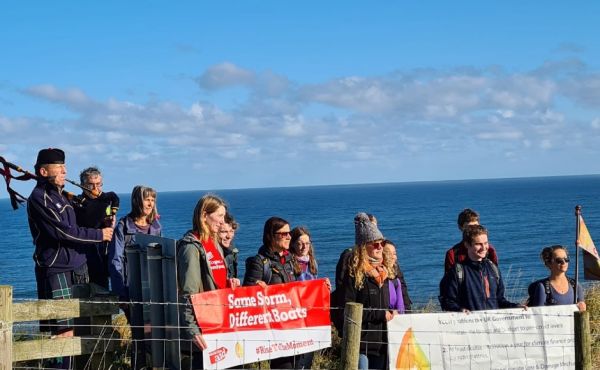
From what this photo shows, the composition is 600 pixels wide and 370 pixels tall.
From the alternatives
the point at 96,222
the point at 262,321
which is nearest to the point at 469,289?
the point at 262,321

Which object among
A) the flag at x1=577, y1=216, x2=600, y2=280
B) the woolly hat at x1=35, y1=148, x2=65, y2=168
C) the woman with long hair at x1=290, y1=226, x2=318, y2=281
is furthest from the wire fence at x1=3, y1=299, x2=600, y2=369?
the woolly hat at x1=35, y1=148, x2=65, y2=168

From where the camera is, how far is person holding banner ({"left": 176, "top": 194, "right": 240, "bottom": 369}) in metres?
6.47

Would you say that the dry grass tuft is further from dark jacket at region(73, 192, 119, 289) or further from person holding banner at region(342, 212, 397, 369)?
dark jacket at region(73, 192, 119, 289)

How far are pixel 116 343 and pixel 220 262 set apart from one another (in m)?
1.50

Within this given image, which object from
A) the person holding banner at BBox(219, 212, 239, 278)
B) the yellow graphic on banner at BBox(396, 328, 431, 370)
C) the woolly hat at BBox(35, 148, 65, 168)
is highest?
the woolly hat at BBox(35, 148, 65, 168)

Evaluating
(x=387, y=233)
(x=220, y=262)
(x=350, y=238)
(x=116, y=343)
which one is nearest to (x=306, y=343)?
(x=220, y=262)

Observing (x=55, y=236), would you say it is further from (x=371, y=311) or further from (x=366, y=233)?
(x=371, y=311)

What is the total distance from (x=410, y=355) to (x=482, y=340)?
2.58 ft

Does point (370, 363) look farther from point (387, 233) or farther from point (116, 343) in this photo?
point (387, 233)

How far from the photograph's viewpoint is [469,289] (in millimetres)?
7801

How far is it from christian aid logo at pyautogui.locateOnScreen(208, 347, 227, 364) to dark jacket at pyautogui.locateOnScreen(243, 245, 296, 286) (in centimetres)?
76

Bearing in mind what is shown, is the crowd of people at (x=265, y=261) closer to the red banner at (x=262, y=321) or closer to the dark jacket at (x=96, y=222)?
the dark jacket at (x=96, y=222)

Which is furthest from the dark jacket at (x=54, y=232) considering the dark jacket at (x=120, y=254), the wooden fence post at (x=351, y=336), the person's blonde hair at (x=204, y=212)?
the wooden fence post at (x=351, y=336)

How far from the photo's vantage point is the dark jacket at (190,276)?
6449 mm
